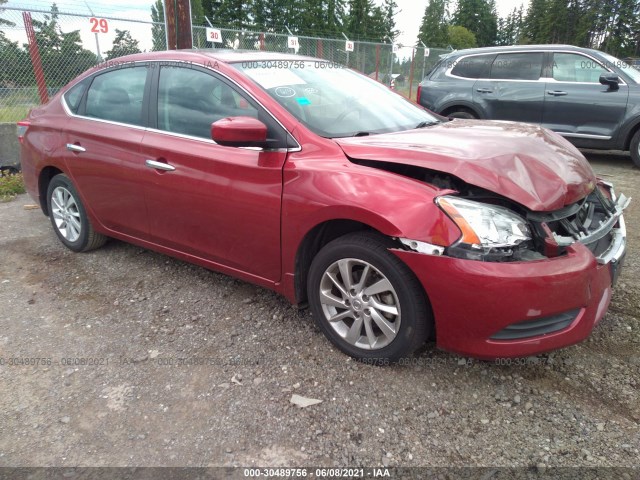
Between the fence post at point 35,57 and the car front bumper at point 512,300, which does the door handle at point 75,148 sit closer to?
the car front bumper at point 512,300

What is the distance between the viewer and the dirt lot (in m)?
2.06

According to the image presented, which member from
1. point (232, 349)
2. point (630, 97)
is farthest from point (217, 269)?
point (630, 97)

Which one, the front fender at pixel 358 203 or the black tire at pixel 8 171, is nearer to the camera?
the front fender at pixel 358 203

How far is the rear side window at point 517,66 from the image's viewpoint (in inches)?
300

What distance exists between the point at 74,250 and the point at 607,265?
401 cm

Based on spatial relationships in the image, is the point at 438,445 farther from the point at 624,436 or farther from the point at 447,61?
the point at 447,61

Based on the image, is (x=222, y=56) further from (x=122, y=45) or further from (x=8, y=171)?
(x=122, y=45)

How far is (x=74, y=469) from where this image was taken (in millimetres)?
1996

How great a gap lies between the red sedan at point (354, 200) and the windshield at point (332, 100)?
14 millimetres

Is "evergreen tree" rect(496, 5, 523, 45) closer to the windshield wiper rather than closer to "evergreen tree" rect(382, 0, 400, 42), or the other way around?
"evergreen tree" rect(382, 0, 400, 42)

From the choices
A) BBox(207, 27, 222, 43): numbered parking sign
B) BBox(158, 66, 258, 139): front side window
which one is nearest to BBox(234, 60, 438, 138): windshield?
BBox(158, 66, 258, 139): front side window

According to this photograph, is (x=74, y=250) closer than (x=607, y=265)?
No

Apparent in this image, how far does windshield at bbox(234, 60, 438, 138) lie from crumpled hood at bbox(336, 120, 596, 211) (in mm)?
214

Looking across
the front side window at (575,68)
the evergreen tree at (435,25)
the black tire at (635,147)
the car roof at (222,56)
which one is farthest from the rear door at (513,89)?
the evergreen tree at (435,25)
